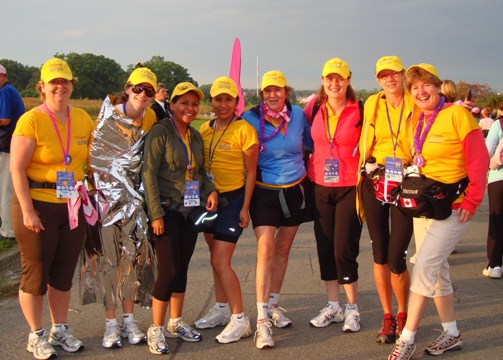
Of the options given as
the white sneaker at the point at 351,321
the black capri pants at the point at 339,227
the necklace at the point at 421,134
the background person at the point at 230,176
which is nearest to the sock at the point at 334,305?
the white sneaker at the point at 351,321

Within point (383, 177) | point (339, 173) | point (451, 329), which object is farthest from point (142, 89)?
point (451, 329)

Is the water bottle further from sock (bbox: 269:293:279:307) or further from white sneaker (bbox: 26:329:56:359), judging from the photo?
white sneaker (bbox: 26:329:56:359)

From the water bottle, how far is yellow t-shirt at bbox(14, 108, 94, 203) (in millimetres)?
2115

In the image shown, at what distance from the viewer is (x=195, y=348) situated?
402 centimetres

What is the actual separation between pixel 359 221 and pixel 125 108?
6.64 feet

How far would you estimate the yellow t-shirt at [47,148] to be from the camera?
3.67 metres

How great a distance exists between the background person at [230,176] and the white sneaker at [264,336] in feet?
0.53

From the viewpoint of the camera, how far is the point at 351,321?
4.32 metres

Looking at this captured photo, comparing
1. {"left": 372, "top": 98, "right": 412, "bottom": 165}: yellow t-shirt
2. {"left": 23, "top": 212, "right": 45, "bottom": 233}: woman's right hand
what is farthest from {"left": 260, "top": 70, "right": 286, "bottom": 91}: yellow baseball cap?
{"left": 23, "top": 212, "right": 45, "bottom": 233}: woman's right hand

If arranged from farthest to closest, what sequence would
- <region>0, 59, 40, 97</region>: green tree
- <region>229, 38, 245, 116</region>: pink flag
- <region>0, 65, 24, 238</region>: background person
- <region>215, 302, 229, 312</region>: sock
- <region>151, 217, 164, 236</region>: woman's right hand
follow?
<region>0, 59, 40, 97</region>: green tree < <region>0, 65, 24, 238</region>: background person < <region>229, 38, 245, 116</region>: pink flag < <region>215, 302, 229, 312</region>: sock < <region>151, 217, 164, 236</region>: woman's right hand

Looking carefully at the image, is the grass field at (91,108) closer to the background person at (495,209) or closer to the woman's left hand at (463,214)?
the background person at (495,209)

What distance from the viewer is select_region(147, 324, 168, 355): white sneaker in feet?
12.8

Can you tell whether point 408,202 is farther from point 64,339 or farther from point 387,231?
point 64,339

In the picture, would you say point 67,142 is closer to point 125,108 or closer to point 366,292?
point 125,108
